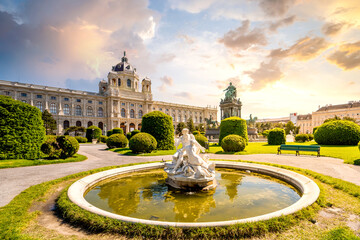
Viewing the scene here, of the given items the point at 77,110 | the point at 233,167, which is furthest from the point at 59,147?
the point at 77,110

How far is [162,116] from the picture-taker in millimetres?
17422

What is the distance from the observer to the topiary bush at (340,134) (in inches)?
763

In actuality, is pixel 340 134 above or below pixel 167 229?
above

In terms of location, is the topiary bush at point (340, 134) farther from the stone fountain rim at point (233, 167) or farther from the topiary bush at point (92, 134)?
the topiary bush at point (92, 134)

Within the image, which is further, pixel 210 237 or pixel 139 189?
pixel 139 189

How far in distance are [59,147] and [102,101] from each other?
55623mm

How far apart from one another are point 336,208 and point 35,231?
21.7 feet

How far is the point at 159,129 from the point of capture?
1698cm

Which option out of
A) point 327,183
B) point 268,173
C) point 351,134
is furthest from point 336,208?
point 351,134

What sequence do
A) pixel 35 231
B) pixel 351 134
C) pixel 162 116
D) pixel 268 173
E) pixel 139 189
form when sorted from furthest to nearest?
pixel 351 134
pixel 162 116
pixel 268 173
pixel 139 189
pixel 35 231

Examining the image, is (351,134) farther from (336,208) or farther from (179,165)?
(179,165)

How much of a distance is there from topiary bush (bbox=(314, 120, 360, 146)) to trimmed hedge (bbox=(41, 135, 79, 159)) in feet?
86.1

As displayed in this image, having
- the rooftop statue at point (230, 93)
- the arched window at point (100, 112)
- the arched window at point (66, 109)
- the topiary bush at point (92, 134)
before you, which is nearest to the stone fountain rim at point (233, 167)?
the rooftop statue at point (230, 93)

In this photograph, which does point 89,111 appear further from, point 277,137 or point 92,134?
point 277,137
